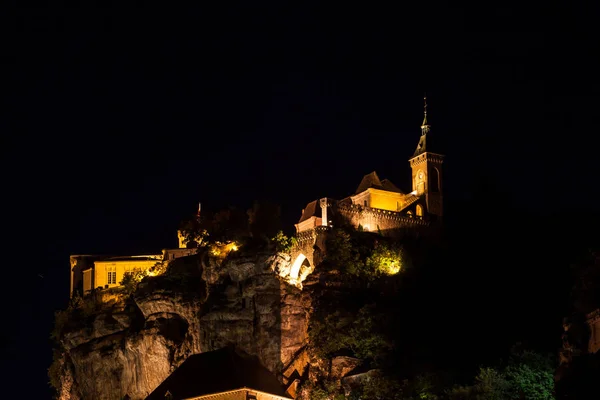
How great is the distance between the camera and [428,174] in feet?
260

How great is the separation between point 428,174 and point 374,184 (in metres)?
5.31

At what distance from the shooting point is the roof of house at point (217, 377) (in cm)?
5572

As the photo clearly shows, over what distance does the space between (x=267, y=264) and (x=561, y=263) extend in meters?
21.1

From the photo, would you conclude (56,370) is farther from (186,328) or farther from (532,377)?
(532,377)

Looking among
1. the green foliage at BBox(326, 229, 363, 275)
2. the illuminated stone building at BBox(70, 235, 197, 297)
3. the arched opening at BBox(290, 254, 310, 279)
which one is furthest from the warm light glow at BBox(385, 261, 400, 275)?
the illuminated stone building at BBox(70, 235, 197, 297)

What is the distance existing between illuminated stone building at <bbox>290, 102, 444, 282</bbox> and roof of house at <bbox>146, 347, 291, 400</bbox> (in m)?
11.2

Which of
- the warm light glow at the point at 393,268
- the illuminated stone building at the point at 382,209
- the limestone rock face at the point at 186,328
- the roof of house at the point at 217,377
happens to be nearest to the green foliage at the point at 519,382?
the roof of house at the point at 217,377

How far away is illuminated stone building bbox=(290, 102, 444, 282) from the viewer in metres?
70.2

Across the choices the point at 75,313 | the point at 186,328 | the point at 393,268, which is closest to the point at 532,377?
the point at 393,268

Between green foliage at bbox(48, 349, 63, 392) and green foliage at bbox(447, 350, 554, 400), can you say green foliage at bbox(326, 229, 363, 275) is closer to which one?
green foliage at bbox(447, 350, 554, 400)

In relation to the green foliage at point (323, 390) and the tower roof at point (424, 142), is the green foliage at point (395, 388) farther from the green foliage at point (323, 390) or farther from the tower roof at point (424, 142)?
the tower roof at point (424, 142)

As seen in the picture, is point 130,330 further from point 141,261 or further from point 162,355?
point 141,261

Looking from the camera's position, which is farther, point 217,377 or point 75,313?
point 75,313

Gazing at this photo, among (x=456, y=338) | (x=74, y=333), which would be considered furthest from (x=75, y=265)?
(x=456, y=338)
